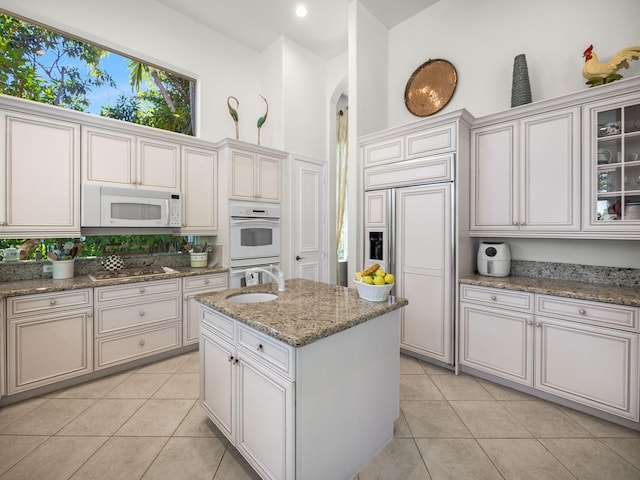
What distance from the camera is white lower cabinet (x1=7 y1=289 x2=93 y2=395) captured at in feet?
7.14

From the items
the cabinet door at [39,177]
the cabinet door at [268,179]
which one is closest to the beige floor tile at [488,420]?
the cabinet door at [268,179]

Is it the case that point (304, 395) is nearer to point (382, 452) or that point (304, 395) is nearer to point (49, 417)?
point (382, 452)

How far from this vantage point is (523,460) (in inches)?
65.9

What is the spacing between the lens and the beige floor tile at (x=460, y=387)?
7.64 ft

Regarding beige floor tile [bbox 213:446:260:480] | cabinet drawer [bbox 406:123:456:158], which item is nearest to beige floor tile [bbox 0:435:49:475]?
beige floor tile [bbox 213:446:260:480]

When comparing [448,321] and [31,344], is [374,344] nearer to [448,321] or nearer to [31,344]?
[448,321]

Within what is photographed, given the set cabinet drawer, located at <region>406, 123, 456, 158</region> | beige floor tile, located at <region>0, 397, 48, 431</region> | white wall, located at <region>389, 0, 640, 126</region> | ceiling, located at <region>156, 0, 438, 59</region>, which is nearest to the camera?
beige floor tile, located at <region>0, 397, 48, 431</region>

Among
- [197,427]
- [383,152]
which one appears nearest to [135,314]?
[197,427]

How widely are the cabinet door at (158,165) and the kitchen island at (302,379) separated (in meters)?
1.80

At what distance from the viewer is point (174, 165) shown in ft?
10.5

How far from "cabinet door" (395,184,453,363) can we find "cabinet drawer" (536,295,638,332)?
71 cm

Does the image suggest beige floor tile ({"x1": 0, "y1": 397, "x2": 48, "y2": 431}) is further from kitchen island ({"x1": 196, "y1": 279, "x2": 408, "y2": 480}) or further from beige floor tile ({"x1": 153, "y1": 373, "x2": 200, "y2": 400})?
kitchen island ({"x1": 196, "y1": 279, "x2": 408, "y2": 480})

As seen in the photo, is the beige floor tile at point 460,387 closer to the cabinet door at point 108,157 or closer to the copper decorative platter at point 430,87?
the copper decorative platter at point 430,87

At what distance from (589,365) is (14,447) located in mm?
3712
